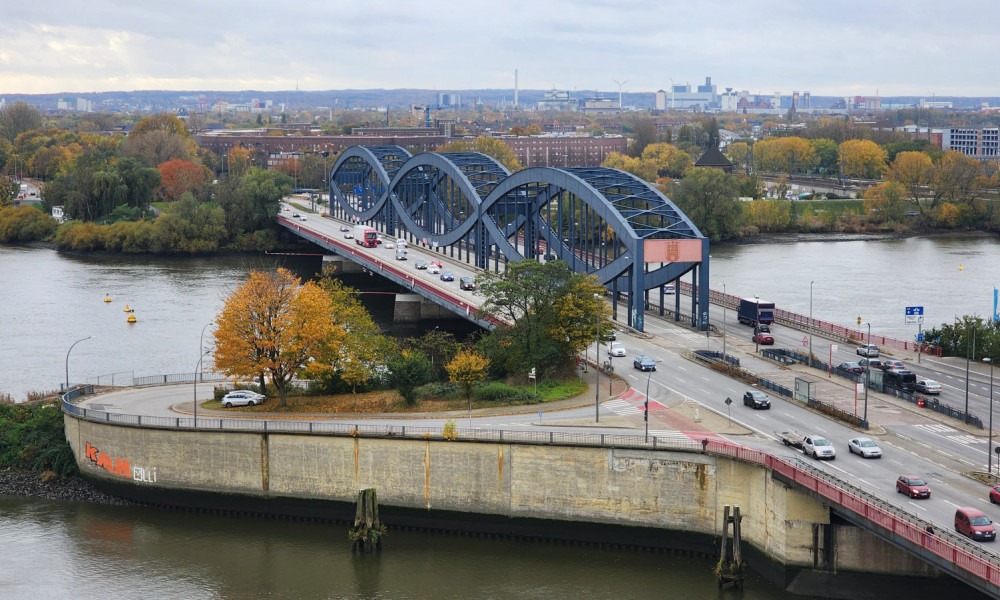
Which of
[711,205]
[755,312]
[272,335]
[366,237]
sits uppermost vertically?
[711,205]

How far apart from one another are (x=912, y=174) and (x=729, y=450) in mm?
144685

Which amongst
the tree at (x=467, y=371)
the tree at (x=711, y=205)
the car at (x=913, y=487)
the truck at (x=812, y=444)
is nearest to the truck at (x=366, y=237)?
the tree at (x=711, y=205)

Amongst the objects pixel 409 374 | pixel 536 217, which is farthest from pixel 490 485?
pixel 536 217

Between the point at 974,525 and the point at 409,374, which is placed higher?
the point at 409,374

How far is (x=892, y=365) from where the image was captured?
61.0 m

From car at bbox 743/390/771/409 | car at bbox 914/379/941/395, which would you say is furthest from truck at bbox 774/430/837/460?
car at bbox 914/379/941/395

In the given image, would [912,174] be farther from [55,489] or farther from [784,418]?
[55,489]

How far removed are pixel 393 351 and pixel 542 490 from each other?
16.0 meters

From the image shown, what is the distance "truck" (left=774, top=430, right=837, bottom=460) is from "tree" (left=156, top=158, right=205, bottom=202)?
13606 centimetres

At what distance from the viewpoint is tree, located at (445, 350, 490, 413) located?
5478cm

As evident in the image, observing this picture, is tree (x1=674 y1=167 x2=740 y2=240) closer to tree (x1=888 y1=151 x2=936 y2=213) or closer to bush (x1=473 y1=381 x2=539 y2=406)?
tree (x1=888 y1=151 x2=936 y2=213)

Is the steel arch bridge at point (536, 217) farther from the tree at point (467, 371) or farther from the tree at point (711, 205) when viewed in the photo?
the tree at point (467, 371)

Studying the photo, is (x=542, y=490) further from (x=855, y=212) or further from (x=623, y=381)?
(x=855, y=212)

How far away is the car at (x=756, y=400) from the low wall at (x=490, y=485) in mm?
8383
